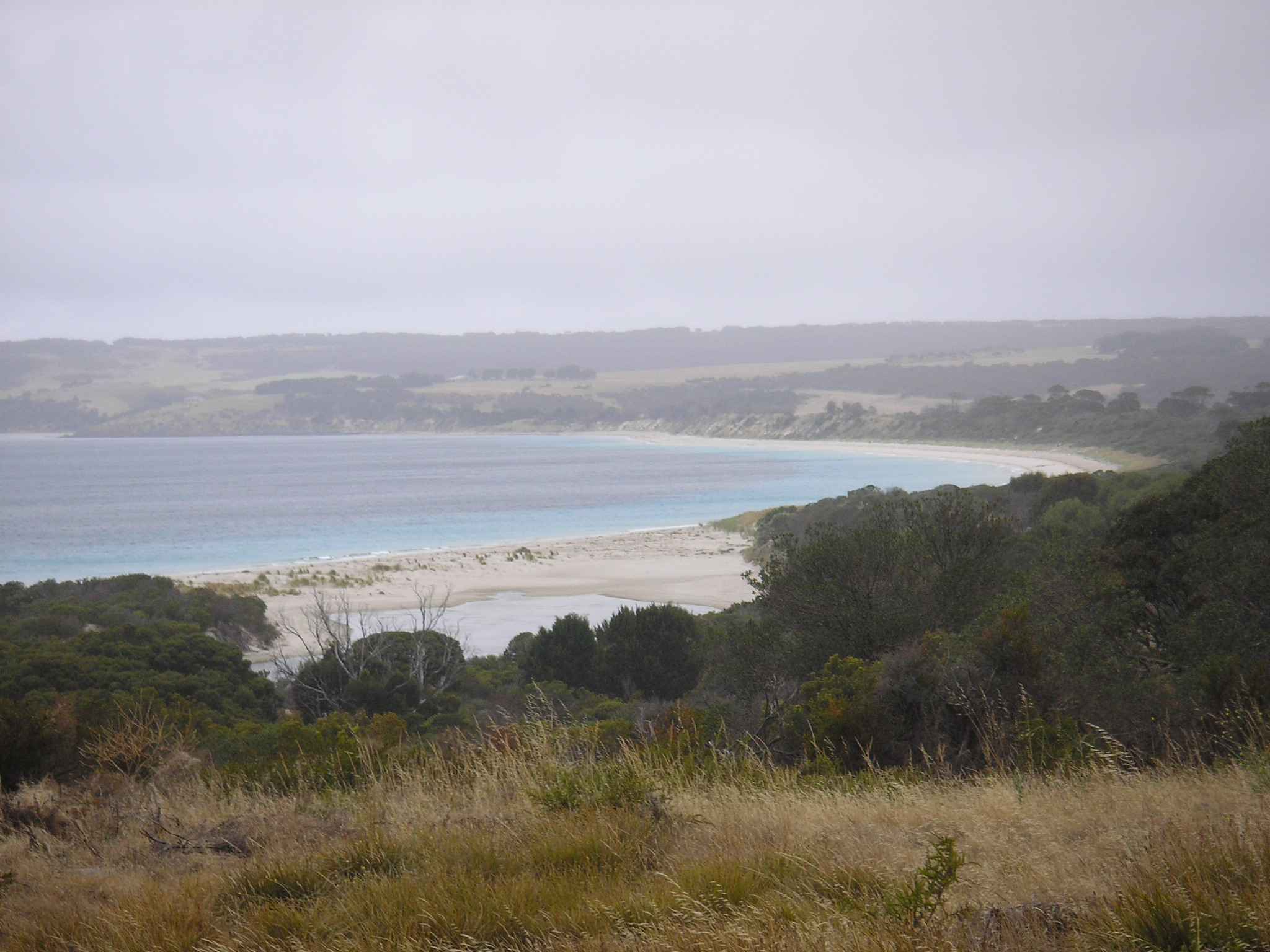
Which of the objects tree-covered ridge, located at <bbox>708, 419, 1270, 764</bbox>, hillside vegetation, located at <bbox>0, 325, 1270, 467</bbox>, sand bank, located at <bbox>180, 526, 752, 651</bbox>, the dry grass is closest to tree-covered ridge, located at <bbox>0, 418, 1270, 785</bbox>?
tree-covered ridge, located at <bbox>708, 419, 1270, 764</bbox>

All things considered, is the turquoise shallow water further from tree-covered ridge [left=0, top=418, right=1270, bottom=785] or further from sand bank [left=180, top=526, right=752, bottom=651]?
tree-covered ridge [left=0, top=418, right=1270, bottom=785]

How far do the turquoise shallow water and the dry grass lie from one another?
3770cm

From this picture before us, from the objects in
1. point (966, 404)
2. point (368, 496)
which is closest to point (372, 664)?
point (368, 496)

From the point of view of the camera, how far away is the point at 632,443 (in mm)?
150125

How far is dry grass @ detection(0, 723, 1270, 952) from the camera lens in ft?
9.18

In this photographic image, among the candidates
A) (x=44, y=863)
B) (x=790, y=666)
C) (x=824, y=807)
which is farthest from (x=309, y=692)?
(x=824, y=807)

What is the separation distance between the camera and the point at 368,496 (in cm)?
7306

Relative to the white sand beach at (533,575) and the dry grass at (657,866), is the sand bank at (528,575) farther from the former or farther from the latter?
the dry grass at (657,866)

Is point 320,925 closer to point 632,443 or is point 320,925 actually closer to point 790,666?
point 790,666

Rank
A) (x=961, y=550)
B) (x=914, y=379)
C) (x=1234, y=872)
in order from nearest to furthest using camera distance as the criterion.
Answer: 1. (x=1234, y=872)
2. (x=961, y=550)
3. (x=914, y=379)

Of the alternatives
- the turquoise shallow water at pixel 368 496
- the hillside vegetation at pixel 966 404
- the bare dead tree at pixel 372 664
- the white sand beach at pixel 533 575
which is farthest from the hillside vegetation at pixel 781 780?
the hillside vegetation at pixel 966 404

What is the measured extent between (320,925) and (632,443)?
482 feet

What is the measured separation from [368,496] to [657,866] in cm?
7309

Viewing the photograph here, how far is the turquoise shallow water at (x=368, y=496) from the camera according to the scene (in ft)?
150
